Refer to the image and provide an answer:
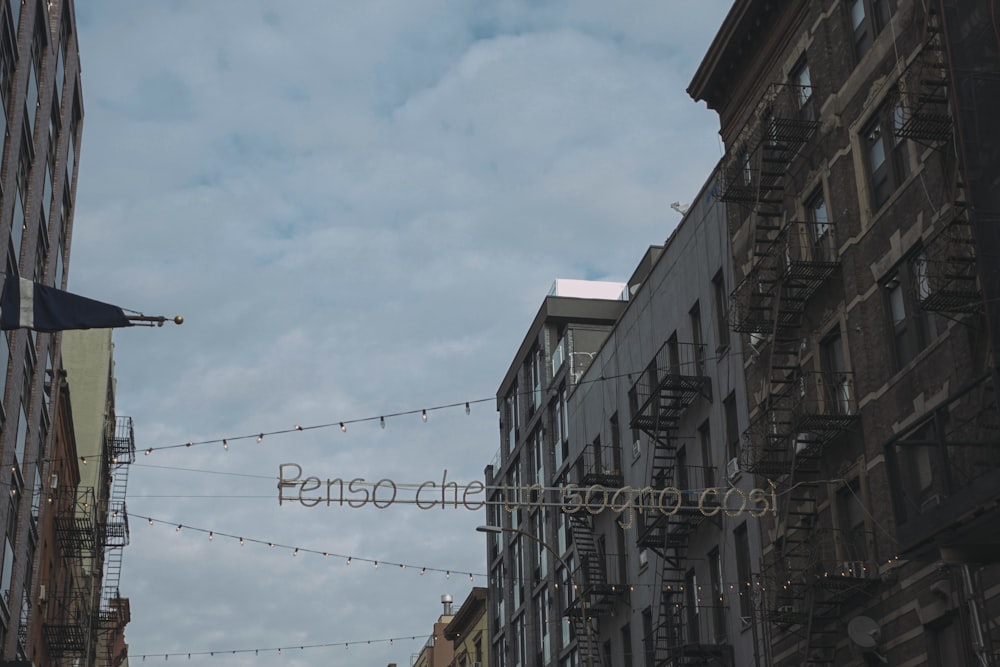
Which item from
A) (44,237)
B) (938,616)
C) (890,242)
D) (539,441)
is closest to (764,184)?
(890,242)

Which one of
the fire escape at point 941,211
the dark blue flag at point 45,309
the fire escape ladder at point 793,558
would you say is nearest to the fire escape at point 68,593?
the dark blue flag at point 45,309

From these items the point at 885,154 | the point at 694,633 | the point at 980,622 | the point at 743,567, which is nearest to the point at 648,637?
the point at 694,633

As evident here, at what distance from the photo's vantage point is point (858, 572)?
28.5 meters

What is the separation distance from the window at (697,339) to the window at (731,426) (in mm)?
2040

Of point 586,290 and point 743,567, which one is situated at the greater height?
point 586,290

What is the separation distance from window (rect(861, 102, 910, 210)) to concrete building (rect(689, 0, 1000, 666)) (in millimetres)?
55

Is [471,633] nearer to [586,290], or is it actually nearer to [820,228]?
[586,290]

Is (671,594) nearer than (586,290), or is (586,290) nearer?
(671,594)

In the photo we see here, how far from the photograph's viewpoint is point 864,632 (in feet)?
89.8

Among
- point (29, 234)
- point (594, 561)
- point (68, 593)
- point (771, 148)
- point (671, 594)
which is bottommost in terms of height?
point (671, 594)

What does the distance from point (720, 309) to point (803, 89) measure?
24.2 feet

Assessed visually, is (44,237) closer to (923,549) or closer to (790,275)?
(790,275)

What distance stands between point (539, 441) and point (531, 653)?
9.68 meters

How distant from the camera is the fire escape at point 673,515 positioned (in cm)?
3903
